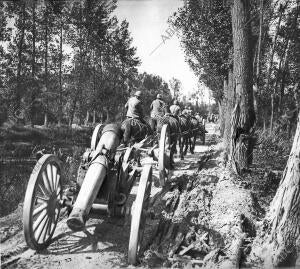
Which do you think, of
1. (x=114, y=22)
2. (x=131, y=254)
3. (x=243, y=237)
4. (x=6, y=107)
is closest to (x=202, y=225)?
(x=243, y=237)

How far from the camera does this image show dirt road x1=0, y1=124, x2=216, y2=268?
4.39 meters

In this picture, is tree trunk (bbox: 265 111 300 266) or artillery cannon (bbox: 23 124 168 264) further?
tree trunk (bbox: 265 111 300 266)

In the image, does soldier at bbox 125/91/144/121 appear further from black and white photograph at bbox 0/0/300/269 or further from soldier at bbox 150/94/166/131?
soldier at bbox 150/94/166/131

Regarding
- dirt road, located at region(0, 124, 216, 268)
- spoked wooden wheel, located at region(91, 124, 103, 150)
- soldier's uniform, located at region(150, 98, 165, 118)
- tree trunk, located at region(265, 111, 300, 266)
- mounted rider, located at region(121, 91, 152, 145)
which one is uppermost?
soldier's uniform, located at region(150, 98, 165, 118)

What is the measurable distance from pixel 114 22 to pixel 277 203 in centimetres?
2489

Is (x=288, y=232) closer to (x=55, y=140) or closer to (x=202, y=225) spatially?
(x=202, y=225)

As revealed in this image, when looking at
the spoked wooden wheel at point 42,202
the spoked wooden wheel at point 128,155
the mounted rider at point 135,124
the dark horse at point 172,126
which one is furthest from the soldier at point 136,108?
the spoked wooden wheel at point 42,202

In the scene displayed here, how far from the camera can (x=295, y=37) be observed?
920 inches

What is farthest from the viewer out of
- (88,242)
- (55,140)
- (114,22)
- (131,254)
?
(114,22)

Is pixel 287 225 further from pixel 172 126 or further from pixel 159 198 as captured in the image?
pixel 172 126

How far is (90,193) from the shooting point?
454 cm

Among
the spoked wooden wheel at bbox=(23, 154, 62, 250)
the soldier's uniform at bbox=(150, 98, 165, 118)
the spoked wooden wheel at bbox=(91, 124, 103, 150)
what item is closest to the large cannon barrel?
the spoked wooden wheel at bbox=(23, 154, 62, 250)

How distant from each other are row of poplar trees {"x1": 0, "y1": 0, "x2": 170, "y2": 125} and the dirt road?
1500cm

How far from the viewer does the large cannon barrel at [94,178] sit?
4277 mm
